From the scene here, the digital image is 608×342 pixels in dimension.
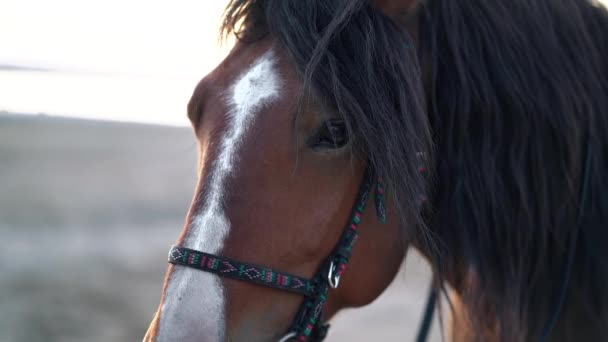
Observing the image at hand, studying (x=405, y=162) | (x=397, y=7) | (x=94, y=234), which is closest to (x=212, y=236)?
(x=405, y=162)

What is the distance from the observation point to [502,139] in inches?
62.1

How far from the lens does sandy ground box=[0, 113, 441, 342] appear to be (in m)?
4.95

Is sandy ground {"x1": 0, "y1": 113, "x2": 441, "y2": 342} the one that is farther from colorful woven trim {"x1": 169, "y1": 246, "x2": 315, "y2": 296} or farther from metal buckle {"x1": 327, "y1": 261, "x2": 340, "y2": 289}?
colorful woven trim {"x1": 169, "y1": 246, "x2": 315, "y2": 296}

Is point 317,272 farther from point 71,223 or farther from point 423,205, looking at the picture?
point 71,223

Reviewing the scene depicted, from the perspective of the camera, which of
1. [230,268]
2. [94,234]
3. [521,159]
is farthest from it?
[94,234]

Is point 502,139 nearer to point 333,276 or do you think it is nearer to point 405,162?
point 405,162

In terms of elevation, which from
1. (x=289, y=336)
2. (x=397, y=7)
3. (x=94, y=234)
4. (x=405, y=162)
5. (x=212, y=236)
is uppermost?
(x=397, y=7)

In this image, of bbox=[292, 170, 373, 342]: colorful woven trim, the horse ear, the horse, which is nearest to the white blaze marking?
the horse

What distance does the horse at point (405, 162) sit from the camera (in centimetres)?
137

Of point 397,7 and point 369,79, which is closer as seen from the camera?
point 369,79

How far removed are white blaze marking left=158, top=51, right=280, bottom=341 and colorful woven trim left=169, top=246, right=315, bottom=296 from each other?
2 cm

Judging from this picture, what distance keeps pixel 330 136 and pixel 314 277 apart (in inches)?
14.6

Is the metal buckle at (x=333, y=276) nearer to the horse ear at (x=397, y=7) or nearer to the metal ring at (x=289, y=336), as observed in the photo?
the metal ring at (x=289, y=336)

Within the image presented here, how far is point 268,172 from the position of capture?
1.36 meters
